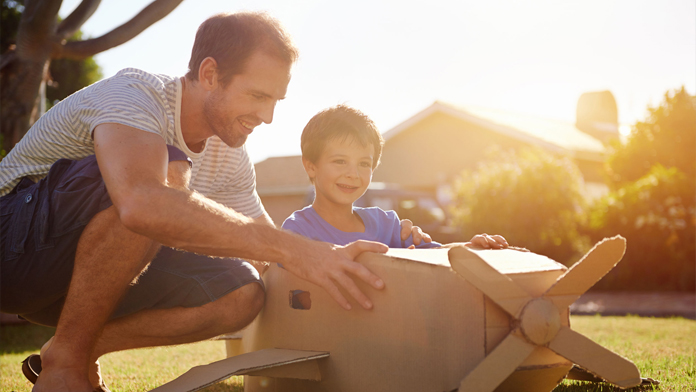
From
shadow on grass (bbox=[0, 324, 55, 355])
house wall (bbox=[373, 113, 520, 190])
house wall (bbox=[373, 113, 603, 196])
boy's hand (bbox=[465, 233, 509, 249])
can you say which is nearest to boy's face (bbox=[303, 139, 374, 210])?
boy's hand (bbox=[465, 233, 509, 249])

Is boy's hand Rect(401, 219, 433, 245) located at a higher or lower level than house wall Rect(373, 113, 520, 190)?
lower

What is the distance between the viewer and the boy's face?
2.46 m

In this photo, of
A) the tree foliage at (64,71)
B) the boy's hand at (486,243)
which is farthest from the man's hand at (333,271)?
the tree foliage at (64,71)

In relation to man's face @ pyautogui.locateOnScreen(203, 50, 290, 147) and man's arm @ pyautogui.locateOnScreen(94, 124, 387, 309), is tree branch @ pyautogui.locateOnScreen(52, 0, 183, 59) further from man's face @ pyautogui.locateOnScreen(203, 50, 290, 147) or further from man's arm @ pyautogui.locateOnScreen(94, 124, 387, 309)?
man's arm @ pyautogui.locateOnScreen(94, 124, 387, 309)

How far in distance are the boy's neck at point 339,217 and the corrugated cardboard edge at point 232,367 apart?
0.85 metres

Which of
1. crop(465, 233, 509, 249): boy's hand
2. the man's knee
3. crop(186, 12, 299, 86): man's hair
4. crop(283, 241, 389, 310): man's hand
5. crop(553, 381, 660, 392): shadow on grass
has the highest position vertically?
crop(186, 12, 299, 86): man's hair

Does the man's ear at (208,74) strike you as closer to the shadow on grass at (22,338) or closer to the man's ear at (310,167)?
the man's ear at (310,167)

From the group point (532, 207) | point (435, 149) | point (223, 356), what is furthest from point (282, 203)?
point (223, 356)

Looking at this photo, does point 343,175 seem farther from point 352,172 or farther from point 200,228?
point 200,228

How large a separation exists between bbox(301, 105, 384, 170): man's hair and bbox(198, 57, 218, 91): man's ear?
63 centimetres

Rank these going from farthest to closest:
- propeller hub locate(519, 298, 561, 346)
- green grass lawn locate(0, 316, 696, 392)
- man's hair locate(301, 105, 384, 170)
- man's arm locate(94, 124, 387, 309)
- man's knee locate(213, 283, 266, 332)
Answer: man's hair locate(301, 105, 384, 170) < green grass lawn locate(0, 316, 696, 392) < man's knee locate(213, 283, 266, 332) < man's arm locate(94, 124, 387, 309) < propeller hub locate(519, 298, 561, 346)

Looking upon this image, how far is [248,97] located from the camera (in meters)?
1.99

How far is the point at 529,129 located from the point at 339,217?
1286 cm

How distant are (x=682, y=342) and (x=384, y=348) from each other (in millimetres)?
2777
